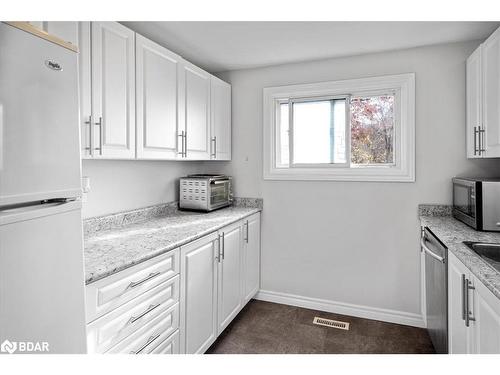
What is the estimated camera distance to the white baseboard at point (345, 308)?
2623mm

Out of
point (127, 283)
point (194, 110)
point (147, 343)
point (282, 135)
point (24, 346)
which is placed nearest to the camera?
point (24, 346)

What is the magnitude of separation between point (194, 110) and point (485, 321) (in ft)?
7.23

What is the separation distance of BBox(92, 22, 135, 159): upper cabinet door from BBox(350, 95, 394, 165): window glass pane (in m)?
1.95

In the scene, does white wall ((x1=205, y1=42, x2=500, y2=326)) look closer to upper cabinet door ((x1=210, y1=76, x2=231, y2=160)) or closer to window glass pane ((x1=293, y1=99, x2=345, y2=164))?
upper cabinet door ((x1=210, y1=76, x2=231, y2=160))

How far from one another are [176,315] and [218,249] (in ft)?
1.86

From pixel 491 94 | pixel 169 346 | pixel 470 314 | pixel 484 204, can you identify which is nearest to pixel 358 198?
pixel 484 204

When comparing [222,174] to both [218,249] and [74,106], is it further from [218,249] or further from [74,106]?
[74,106]

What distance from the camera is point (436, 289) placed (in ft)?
6.61

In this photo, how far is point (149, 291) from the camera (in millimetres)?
1529

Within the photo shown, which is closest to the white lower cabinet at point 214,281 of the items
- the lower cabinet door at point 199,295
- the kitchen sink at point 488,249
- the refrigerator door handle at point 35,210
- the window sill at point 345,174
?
the lower cabinet door at point 199,295

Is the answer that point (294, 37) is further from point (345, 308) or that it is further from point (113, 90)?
point (345, 308)

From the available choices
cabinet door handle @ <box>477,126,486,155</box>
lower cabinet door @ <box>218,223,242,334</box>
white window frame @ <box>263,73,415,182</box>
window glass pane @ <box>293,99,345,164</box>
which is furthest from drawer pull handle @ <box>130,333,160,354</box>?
cabinet door handle @ <box>477,126,486,155</box>

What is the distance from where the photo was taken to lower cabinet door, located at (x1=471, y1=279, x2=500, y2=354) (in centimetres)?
115
